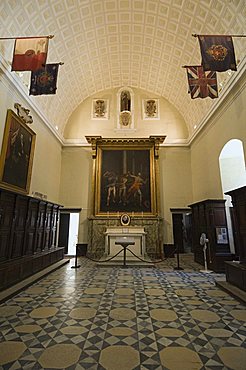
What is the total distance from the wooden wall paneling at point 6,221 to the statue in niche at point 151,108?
37.4ft

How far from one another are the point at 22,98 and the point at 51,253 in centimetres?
705

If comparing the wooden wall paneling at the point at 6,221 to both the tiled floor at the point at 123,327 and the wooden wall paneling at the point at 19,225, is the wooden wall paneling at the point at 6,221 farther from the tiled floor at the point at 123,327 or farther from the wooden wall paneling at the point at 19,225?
the tiled floor at the point at 123,327

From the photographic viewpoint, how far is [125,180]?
44.4 ft

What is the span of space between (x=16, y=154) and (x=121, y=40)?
8.52 m

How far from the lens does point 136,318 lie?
395 cm

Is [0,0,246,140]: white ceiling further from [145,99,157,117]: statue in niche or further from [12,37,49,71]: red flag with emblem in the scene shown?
[12,37,49,71]: red flag with emblem

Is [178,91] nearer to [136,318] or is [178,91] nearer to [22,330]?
[136,318]

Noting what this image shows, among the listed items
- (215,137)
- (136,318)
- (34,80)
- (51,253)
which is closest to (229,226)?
(215,137)

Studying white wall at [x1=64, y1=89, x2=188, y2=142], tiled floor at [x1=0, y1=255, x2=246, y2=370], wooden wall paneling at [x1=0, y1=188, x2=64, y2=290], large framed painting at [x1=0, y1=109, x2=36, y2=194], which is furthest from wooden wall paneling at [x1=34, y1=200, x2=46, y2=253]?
white wall at [x1=64, y1=89, x2=188, y2=142]

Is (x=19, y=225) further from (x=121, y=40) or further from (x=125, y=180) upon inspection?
(x=121, y=40)

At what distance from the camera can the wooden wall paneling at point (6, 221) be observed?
6141mm

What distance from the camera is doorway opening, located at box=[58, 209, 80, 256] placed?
13.7 meters

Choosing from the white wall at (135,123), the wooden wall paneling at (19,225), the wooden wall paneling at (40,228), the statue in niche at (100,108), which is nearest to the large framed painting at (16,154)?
the wooden wall paneling at (19,225)

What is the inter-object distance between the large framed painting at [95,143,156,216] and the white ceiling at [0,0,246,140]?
12.3 ft
